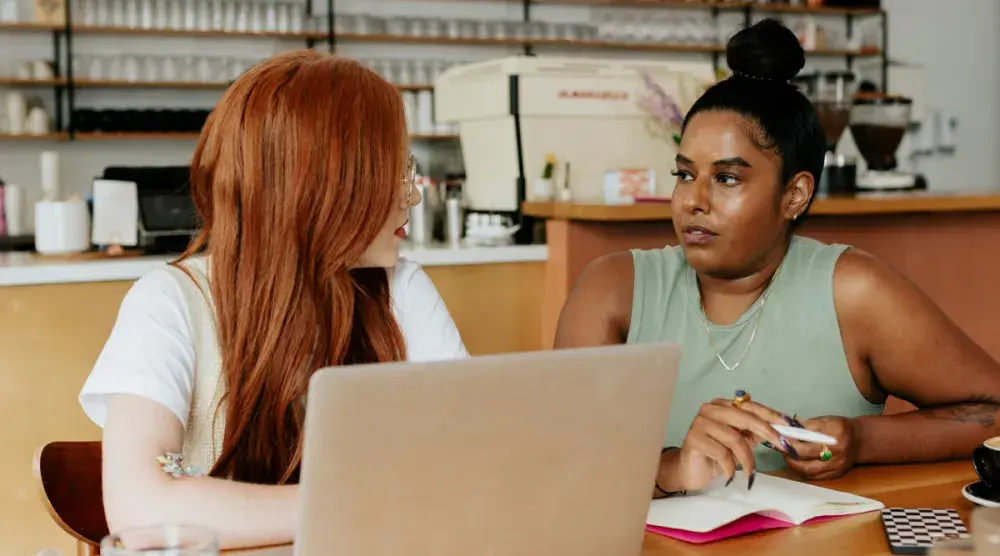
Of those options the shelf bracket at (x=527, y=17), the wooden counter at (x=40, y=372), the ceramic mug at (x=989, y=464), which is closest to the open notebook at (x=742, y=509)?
the ceramic mug at (x=989, y=464)

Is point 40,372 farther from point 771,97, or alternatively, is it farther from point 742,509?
point 742,509

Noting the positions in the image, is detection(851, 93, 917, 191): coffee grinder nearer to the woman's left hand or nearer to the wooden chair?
the woman's left hand

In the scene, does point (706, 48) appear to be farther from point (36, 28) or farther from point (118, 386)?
point (118, 386)

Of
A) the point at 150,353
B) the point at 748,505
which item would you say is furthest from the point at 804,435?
the point at 150,353

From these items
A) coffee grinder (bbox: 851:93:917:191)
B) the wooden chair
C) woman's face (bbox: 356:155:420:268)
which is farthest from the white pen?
coffee grinder (bbox: 851:93:917:191)

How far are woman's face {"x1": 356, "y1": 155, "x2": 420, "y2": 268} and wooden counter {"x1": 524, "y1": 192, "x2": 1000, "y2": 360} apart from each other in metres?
1.33

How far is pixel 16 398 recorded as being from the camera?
269 cm

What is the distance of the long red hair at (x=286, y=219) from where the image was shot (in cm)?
127

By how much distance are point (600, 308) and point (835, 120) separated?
1806 mm

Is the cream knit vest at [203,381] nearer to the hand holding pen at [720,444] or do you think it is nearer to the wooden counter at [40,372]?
the hand holding pen at [720,444]

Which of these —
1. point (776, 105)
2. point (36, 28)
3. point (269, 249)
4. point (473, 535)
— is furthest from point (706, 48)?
point (473, 535)

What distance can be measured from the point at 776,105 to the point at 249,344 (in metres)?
0.88

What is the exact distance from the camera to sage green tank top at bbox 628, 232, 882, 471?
1.72 metres

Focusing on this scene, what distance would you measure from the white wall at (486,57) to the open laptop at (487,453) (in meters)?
5.05
